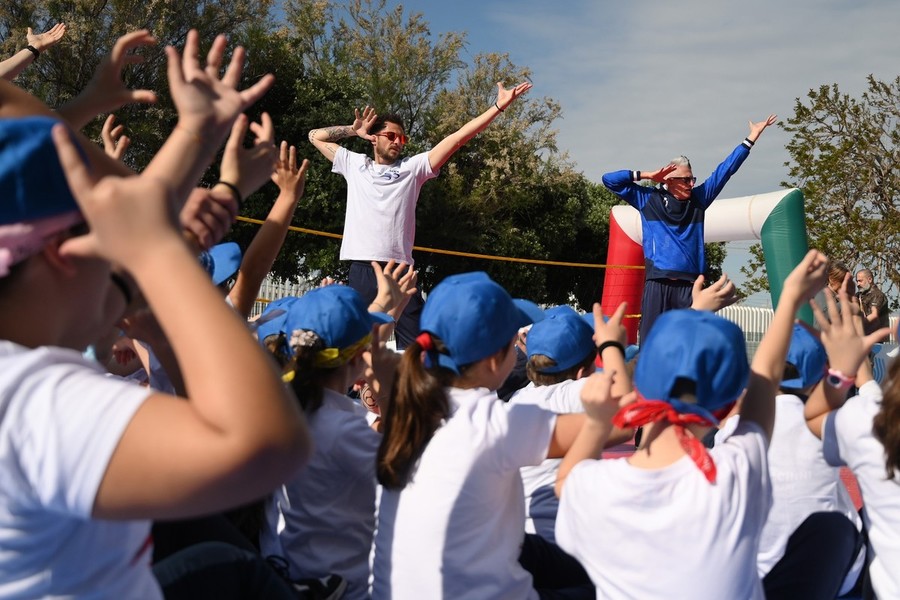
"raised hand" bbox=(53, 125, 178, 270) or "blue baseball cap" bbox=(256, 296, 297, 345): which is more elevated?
"raised hand" bbox=(53, 125, 178, 270)

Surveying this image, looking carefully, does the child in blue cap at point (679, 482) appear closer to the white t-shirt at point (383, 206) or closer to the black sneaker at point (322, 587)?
the black sneaker at point (322, 587)

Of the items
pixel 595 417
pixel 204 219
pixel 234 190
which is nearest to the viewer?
A: pixel 204 219

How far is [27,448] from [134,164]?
1871 centimetres

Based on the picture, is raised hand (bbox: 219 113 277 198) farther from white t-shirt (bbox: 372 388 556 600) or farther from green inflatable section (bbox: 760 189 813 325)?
green inflatable section (bbox: 760 189 813 325)

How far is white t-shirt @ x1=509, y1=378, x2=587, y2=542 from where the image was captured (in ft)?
9.64

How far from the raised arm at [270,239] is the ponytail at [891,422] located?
5.31 ft

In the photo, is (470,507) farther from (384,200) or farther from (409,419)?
(384,200)

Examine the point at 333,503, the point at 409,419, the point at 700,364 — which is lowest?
the point at 333,503


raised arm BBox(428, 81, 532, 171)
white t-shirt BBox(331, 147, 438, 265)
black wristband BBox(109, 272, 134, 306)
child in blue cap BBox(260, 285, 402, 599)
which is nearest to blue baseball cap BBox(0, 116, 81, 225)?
black wristband BBox(109, 272, 134, 306)

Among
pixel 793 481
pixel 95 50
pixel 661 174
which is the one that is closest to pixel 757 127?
pixel 661 174

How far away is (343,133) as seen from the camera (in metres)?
6.12

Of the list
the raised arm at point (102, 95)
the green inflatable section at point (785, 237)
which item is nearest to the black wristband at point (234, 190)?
the raised arm at point (102, 95)

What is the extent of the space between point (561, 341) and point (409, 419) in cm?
144

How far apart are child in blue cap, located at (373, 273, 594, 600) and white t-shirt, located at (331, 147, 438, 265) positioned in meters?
3.32
